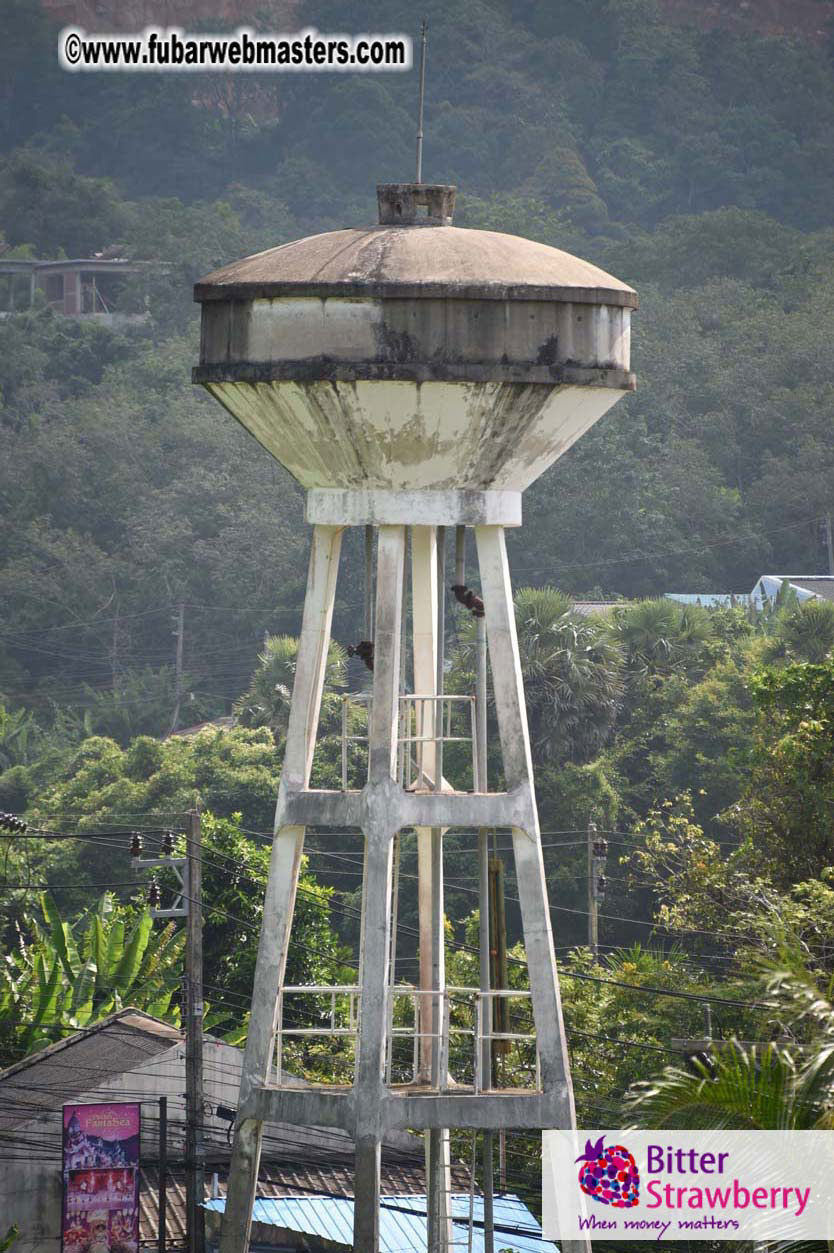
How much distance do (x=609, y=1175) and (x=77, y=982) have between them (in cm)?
1961

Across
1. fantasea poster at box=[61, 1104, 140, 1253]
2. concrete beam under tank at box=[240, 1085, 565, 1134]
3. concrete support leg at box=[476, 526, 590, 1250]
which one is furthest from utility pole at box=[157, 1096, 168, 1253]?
concrete support leg at box=[476, 526, 590, 1250]

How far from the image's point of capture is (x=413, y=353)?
650 inches

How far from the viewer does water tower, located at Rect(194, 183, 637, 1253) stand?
16594 millimetres

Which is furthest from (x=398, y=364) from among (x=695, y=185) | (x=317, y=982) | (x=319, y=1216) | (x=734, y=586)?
(x=695, y=185)

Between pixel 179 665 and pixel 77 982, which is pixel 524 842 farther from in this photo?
pixel 179 665

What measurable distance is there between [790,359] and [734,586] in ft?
33.5

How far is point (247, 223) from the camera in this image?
12575 cm

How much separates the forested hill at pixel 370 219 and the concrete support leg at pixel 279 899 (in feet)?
195

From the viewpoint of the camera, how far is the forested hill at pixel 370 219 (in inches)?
3223

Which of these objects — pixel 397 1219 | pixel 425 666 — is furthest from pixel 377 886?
pixel 397 1219

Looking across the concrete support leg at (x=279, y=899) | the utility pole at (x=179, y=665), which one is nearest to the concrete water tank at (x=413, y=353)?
the concrete support leg at (x=279, y=899)

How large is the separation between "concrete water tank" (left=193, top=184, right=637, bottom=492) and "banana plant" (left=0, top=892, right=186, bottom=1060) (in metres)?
17.9

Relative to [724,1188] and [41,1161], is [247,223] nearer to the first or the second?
[41,1161]

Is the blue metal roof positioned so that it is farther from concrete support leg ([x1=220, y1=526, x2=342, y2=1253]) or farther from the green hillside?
concrete support leg ([x1=220, y1=526, x2=342, y2=1253])
